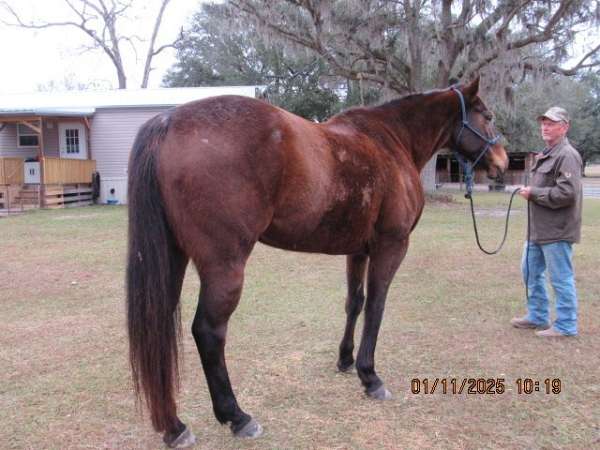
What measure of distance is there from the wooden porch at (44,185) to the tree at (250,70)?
31.3 ft

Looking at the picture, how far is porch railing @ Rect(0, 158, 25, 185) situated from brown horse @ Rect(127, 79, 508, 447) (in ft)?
56.5

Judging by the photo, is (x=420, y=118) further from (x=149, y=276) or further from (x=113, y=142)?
(x=113, y=142)

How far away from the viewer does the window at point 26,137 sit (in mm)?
19438

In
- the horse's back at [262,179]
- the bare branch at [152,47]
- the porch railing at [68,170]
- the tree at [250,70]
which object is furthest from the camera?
the bare branch at [152,47]

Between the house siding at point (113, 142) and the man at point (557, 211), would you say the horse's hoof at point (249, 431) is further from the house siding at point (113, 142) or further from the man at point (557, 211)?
the house siding at point (113, 142)

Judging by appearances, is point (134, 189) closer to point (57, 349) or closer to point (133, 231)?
point (133, 231)

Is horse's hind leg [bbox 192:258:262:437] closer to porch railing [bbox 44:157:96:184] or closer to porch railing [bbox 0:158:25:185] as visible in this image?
porch railing [bbox 44:157:96:184]

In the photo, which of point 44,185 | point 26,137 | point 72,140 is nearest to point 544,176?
point 44,185

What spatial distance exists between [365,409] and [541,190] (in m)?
2.43

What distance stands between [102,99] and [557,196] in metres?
19.6

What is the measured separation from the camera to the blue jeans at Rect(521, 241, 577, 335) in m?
4.24

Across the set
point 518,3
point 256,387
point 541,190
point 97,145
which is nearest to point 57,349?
point 256,387

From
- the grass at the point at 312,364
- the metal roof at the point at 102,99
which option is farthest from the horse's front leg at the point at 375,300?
the metal roof at the point at 102,99

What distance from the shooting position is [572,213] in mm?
4133
